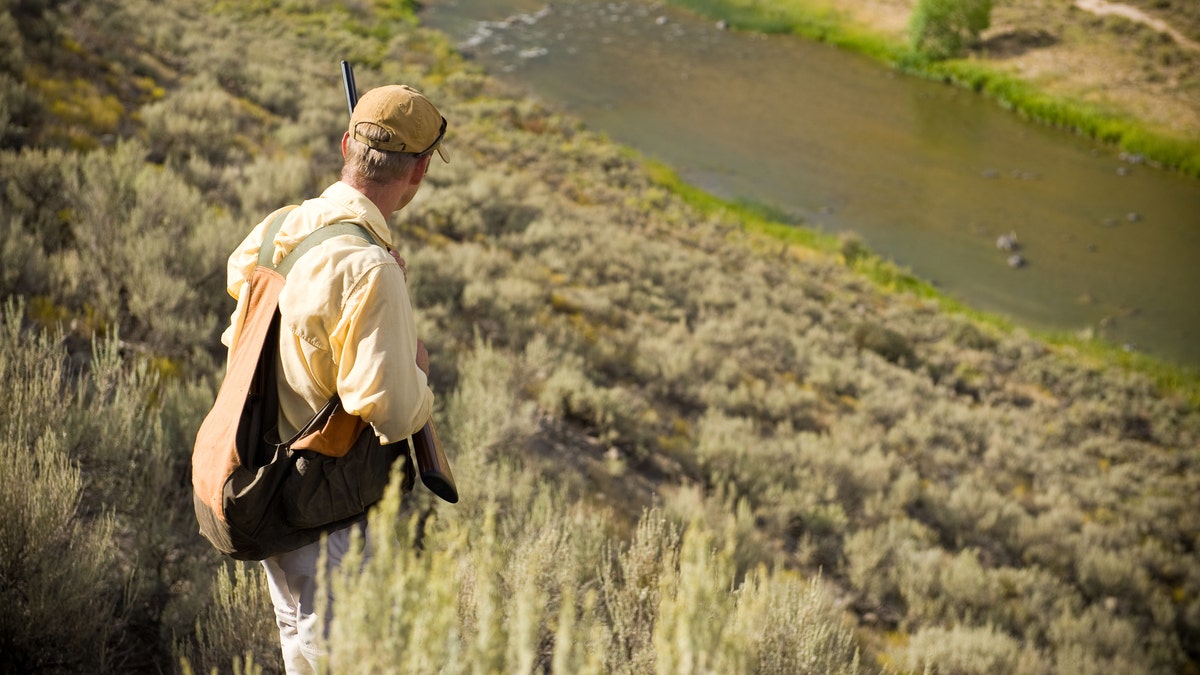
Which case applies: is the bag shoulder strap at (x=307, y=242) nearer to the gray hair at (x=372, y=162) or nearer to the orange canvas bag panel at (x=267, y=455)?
the orange canvas bag panel at (x=267, y=455)

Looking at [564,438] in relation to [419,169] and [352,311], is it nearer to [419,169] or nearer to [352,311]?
[419,169]

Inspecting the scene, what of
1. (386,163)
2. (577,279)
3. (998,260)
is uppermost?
(386,163)

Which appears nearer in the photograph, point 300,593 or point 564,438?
point 300,593

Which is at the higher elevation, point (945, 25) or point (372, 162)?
point (945, 25)

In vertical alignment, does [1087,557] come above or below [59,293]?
below

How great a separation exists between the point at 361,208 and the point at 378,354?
411mm

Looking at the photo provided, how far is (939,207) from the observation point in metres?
20.8

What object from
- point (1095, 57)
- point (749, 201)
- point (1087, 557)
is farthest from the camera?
point (1095, 57)

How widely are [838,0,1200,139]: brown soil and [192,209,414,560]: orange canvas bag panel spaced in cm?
3084

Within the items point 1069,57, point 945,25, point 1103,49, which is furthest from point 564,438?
point 1103,49

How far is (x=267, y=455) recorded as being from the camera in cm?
195

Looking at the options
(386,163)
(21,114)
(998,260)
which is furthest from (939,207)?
(386,163)

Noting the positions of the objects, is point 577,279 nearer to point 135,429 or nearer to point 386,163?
point 135,429

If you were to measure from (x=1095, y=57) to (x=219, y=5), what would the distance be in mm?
31504
